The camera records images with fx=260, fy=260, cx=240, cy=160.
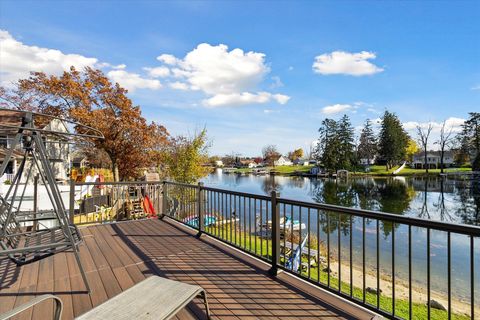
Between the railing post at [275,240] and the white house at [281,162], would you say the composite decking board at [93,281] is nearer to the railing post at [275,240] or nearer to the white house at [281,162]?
the railing post at [275,240]

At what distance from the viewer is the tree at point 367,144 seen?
2313 inches

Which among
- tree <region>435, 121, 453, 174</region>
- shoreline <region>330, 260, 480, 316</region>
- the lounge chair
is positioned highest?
tree <region>435, 121, 453, 174</region>

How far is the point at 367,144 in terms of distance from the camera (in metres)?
59.0

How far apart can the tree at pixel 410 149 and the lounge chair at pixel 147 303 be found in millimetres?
62796

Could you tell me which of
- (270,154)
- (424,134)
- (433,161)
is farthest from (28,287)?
(270,154)

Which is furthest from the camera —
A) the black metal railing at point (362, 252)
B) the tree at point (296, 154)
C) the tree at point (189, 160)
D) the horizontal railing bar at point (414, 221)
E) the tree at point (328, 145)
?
the tree at point (296, 154)

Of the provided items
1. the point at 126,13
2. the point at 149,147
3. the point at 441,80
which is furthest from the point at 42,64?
the point at 441,80

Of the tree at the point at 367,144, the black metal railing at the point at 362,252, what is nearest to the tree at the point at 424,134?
the tree at the point at 367,144

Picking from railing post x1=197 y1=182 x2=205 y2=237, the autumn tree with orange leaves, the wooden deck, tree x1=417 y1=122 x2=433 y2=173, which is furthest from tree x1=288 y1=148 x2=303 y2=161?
the wooden deck

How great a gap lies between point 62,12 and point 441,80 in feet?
100

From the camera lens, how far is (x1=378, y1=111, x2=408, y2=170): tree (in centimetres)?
5100

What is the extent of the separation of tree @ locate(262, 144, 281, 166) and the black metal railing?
69.2 metres

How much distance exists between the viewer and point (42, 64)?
15898 mm

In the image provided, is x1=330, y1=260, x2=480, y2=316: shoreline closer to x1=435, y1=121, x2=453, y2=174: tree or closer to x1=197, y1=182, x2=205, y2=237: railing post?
x1=197, y1=182, x2=205, y2=237: railing post
